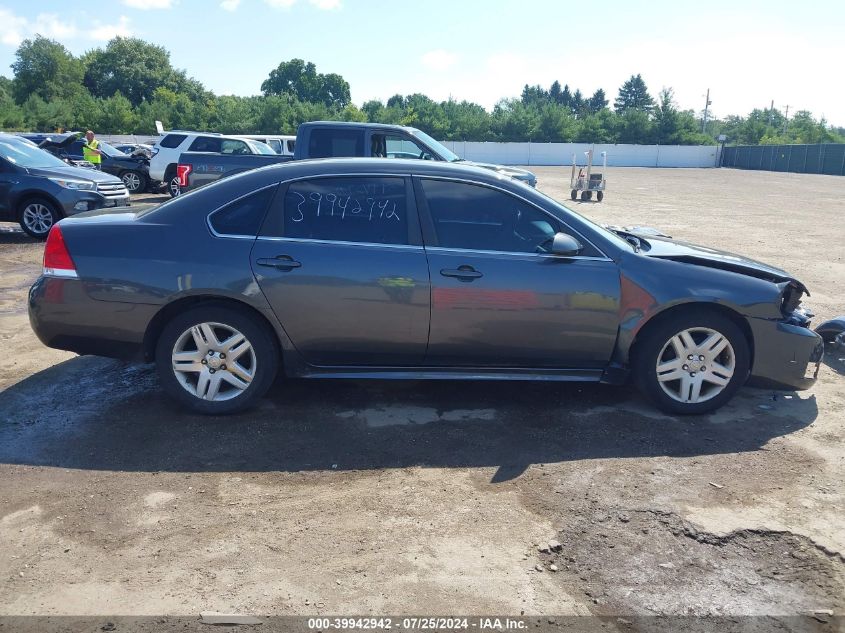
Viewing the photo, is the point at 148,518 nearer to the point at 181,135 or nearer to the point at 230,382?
the point at 230,382

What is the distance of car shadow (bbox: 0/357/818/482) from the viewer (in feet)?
13.7

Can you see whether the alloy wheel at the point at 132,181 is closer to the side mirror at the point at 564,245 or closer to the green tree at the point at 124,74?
the side mirror at the point at 564,245

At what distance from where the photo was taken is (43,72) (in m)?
78.1

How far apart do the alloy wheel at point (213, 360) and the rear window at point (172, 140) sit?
55.1 feet

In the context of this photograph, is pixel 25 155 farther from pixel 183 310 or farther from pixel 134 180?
pixel 183 310

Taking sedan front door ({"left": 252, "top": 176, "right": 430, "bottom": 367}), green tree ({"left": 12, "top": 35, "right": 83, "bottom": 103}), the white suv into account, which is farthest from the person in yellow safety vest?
green tree ({"left": 12, "top": 35, "right": 83, "bottom": 103})

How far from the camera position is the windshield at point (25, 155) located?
1223cm

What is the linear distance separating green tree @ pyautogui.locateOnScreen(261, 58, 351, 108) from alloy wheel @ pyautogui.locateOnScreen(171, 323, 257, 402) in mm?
99953

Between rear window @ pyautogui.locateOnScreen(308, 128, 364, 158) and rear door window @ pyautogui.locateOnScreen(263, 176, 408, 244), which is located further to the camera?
rear window @ pyautogui.locateOnScreen(308, 128, 364, 158)

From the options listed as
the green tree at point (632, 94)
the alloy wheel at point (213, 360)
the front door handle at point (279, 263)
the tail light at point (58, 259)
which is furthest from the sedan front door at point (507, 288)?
the green tree at point (632, 94)

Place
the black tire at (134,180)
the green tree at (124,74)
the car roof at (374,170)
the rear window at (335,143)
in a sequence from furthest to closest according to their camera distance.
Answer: the green tree at (124,74) < the black tire at (134,180) < the rear window at (335,143) < the car roof at (374,170)

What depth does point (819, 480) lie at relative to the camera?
4.07 meters

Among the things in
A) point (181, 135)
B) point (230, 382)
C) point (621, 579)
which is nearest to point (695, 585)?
point (621, 579)

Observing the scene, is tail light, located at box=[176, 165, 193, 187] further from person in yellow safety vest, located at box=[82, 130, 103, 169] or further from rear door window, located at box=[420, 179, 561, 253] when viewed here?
rear door window, located at box=[420, 179, 561, 253]
